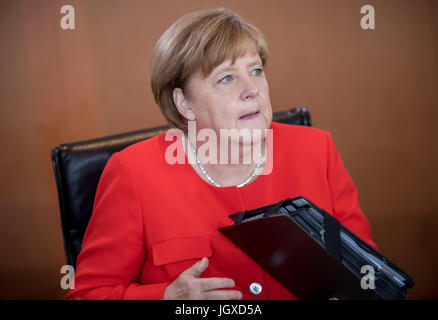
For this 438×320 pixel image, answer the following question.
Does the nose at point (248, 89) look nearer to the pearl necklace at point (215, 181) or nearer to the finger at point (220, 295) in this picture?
the pearl necklace at point (215, 181)

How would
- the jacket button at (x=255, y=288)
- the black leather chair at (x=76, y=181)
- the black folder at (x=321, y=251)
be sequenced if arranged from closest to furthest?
the black folder at (x=321, y=251)
the jacket button at (x=255, y=288)
the black leather chair at (x=76, y=181)

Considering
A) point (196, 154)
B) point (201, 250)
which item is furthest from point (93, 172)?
point (201, 250)

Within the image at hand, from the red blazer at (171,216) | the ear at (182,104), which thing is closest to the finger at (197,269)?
the red blazer at (171,216)

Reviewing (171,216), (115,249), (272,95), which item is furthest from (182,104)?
(272,95)

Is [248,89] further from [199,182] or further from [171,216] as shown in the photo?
[171,216]

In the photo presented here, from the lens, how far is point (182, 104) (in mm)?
1230

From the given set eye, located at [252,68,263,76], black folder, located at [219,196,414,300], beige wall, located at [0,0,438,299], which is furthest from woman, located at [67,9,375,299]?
beige wall, located at [0,0,438,299]

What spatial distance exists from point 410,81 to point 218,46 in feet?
3.89

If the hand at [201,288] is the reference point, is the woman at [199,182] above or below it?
above

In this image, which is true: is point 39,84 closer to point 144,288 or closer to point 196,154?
point 196,154

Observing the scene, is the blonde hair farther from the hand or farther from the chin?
the hand

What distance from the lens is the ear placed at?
4.00 ft

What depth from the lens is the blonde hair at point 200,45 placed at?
3.66 ft

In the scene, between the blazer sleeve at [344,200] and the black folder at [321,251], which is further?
the blazer sleeve at [344,200]
